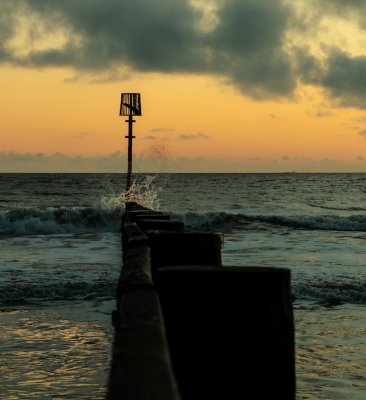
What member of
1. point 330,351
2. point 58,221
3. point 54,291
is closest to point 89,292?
point 54,291

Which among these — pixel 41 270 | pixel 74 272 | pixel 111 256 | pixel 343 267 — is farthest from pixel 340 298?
pixel 111 256

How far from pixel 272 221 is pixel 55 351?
24.3 m

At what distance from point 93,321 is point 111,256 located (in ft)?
22.1

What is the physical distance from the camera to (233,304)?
265 cm

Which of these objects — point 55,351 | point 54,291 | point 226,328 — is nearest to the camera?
point 226,328

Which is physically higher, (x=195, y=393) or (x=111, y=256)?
(x=195, y=393)

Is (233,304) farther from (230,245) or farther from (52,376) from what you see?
(230,245)

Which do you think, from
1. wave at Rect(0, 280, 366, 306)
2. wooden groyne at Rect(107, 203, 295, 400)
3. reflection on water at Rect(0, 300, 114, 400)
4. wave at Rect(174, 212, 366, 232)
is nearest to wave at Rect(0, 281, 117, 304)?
wave at Rect(0, 280, 366, 306)

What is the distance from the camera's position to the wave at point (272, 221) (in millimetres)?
28578

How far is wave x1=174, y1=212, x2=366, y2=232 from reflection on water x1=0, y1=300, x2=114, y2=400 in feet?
65.9

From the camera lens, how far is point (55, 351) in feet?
20.2

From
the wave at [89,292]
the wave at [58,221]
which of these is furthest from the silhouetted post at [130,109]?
the wave at [89,292]

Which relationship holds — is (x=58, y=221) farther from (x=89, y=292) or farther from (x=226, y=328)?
(x=226, y=328)

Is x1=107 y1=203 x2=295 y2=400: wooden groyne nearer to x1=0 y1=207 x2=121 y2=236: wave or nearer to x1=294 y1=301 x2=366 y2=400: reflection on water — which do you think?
x1=294 y1=301 x2=366 y2=400: reflection on water
